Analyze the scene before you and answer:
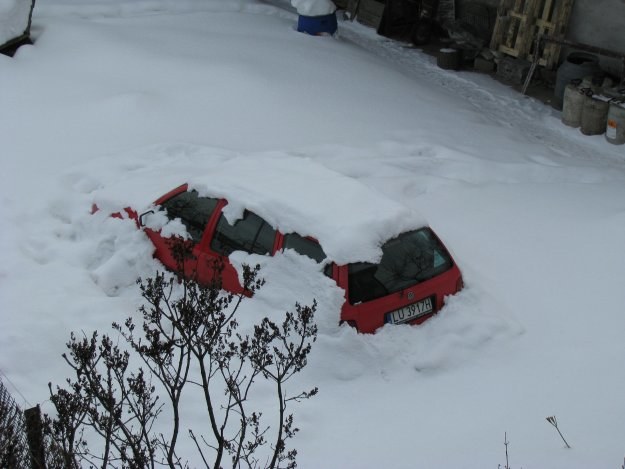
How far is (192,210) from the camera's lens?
7344mm

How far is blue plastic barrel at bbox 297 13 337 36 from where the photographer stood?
14.6 metres

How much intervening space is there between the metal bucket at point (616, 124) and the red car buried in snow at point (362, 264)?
617cm

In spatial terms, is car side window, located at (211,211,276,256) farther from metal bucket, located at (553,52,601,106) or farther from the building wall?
the building wall

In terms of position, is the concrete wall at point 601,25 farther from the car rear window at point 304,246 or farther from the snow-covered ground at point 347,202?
the car rear window at point 304,246

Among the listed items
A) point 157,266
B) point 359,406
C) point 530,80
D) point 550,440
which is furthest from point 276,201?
point 530,80

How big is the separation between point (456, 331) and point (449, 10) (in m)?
12.5

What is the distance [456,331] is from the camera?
651 centimetres

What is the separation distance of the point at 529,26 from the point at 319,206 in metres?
9.71

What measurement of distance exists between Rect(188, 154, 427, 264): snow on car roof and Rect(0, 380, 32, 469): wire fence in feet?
8.07

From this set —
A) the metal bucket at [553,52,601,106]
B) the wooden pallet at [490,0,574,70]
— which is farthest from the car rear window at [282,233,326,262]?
the wooden pallet at [490,0,574,70]

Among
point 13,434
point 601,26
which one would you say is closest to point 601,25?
Result: point 601,26

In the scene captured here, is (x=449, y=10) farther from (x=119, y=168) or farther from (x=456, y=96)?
(x=119, y=168)

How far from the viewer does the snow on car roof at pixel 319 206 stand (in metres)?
6.34

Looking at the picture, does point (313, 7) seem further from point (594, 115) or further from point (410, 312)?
point (410, 312)
